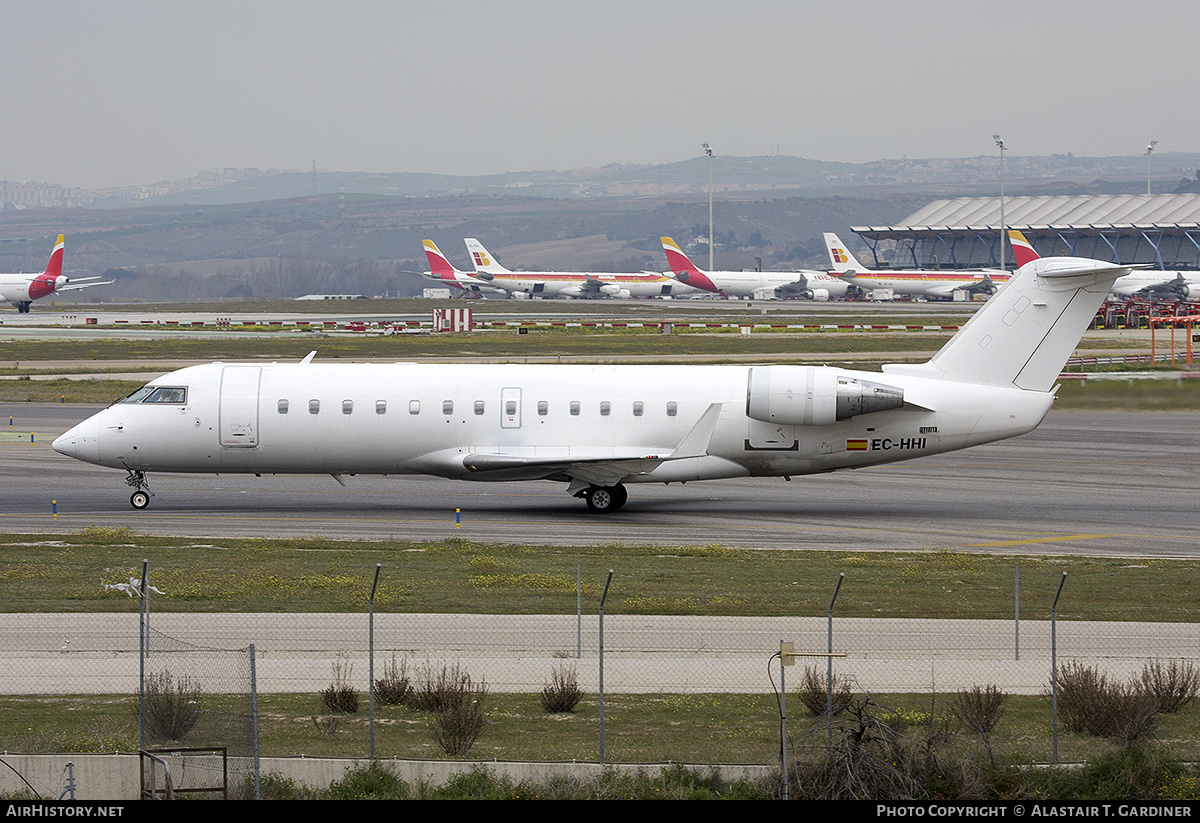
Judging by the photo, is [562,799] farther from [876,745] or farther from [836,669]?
[836,669]

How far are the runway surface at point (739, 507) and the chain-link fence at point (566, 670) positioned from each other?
893 cm

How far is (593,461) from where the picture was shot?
33969 mm

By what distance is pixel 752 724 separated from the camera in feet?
55.4

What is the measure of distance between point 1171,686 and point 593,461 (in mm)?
18338

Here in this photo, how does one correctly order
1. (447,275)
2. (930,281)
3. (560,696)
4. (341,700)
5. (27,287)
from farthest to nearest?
(447,275), (930,281), (27,287), (560,696), (341,700)

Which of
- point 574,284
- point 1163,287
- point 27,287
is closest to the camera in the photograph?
point 1163,287

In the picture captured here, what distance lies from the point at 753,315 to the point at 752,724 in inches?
4831

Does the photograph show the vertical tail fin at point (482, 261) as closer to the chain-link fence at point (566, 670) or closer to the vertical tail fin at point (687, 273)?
the vertical tail fin at point (687, 273)

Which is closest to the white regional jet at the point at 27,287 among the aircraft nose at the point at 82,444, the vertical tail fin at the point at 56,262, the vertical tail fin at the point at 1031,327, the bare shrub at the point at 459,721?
the vertical tail fin at the point at 56,262

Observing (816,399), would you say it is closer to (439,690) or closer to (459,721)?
(439,690)

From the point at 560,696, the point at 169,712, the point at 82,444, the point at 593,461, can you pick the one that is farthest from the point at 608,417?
the point at 169,712

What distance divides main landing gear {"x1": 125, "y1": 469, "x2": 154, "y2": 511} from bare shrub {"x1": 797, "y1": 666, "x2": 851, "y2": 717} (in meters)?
22.5

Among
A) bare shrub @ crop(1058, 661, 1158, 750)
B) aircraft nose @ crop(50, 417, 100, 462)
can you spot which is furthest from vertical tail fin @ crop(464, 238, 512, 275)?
bare shrub @ crop(1058, 661, 1158, 750)

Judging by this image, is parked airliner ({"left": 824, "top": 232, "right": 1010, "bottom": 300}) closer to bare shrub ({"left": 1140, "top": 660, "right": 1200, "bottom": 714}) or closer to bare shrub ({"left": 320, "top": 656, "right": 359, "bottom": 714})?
bare shrub ({"left": 1140, "top": 660, "right": 1200, "bottom": 714})
